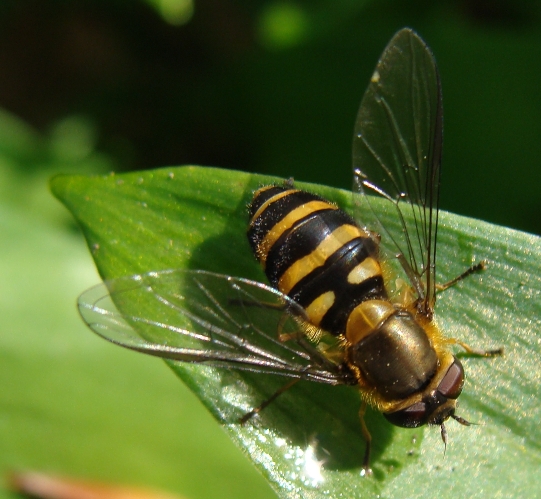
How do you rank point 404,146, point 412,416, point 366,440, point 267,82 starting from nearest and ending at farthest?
point 412,416 < point 366,440 < point 404,146 < point 267,82

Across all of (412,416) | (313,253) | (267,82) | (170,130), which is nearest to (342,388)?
(412,416)

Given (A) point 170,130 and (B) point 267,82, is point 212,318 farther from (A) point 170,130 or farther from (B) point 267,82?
(A) point 170,130

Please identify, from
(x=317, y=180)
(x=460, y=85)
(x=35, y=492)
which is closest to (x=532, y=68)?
(x=460, y=85)

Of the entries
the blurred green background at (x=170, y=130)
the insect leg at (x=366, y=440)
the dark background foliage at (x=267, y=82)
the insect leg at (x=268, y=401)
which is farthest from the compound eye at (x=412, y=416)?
the dark background foliage at (x=267, y=82)

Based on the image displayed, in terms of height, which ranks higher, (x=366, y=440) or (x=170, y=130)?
(x=170, y=130)

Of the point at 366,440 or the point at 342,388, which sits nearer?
the point at 366,440

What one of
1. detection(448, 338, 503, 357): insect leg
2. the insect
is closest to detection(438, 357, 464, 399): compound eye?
the insect

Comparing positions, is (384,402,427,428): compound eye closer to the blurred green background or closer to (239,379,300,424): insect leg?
(239,379,300,424): insect leg
